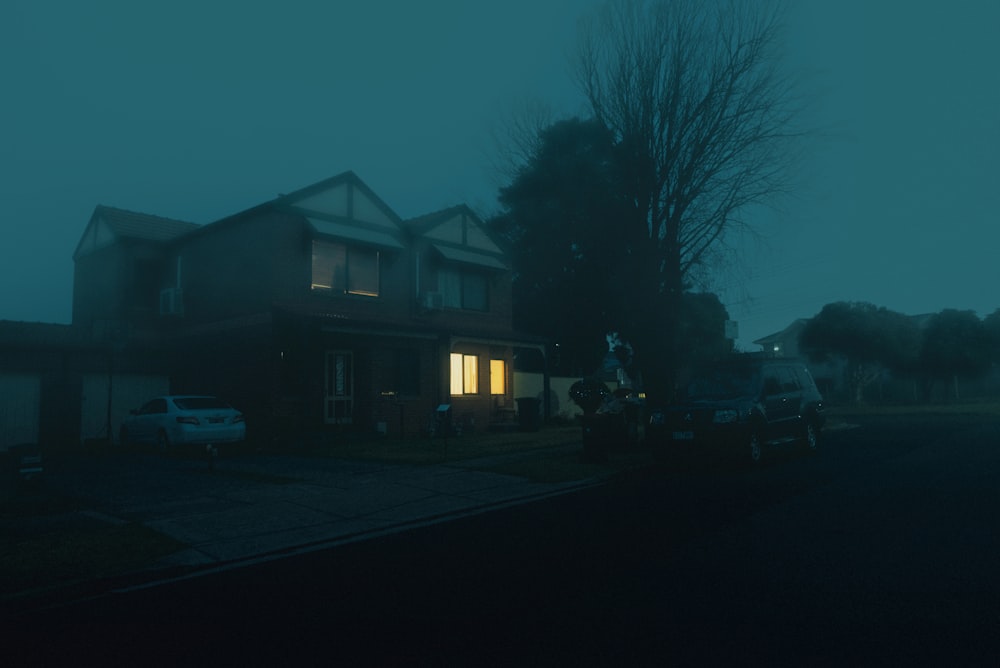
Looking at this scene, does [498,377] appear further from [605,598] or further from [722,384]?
[605,598]

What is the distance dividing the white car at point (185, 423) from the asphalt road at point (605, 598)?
9825 millimetres

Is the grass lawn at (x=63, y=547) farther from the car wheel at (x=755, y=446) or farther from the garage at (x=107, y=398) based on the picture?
the garage at (x=107, y=398)

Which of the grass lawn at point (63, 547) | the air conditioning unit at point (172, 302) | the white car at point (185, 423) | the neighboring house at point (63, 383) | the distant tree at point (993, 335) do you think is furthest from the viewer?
the distant tree at point (993, 335)

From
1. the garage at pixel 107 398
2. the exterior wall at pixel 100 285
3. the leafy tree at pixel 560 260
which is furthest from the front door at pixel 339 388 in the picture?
the leafy tree at pixel 560 260

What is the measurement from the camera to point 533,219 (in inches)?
1259

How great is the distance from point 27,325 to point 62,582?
15035 millimetres

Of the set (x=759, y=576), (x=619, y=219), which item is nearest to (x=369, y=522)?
(x=759, y=576)

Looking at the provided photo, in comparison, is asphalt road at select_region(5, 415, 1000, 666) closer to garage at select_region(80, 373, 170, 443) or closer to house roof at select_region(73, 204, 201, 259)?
garage at select_region(80, 373, 170, 443)

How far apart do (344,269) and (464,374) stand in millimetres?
5405

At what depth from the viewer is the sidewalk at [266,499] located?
7.52 metres

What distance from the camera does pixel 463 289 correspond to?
24031 mm

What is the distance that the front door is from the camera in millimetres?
19312

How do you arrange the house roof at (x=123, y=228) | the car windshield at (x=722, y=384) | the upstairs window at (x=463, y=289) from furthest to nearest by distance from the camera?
the upstairs window at (x=463, y=289) → the house roof at (x=123, y=228) → the car windshield at (x=722, y=384)

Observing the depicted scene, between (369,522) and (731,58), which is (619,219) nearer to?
(731,58)
